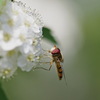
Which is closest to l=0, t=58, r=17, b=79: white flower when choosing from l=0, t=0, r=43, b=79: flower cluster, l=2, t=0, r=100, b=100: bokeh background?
l=0, t=0, r=43, b=79: flower cluster

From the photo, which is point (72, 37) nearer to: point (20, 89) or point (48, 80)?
point (48, 80)

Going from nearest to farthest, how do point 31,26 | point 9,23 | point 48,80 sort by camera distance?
1. point 9,23
2. point 31,26
3. point 48,80

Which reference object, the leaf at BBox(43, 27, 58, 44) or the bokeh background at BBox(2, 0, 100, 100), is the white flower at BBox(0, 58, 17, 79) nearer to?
the leaf at BBox(43, 27, 58, 44)

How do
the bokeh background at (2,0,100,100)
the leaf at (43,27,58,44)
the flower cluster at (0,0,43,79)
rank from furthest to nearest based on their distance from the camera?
the bokeh background at (2,0,100,100)
the leaf at (43,27,58,44)
the flower cluster at (0,0,43,79)

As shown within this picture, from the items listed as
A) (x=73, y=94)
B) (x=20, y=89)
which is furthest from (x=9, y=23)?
(x=73, y=94)

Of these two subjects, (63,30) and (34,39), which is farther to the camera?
(63,30)
